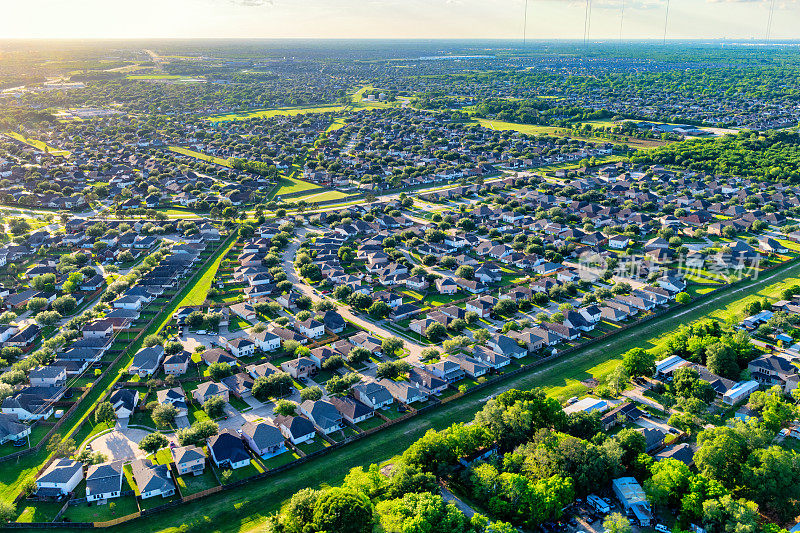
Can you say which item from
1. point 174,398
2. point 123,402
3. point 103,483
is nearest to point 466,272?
point 174,398

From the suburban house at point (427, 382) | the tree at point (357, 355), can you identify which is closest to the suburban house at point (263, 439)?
the tree at point (357, 355)

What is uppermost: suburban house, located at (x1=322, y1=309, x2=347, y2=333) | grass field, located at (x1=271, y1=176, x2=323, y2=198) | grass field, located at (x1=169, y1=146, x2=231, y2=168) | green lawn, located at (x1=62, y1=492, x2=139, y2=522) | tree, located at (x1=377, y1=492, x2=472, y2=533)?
grass field, located at (x1=169, y1=146, x2=231, y2=168)

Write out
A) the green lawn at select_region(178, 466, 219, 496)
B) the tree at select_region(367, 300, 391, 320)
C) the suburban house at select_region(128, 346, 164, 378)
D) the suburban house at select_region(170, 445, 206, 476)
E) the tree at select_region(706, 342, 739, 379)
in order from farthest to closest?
the tree at select_region(367, 300, 391, 320) < the suburban house at select_region(128, 346, 164, 378) < the tree at select_region(706, 342, 739, 379) < the suburban house at select_region(170, 445, 206, 476) < the green lawn at select_region(178, 466, 219, 496)

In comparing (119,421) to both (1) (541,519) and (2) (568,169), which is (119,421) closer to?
(1) (541,519)

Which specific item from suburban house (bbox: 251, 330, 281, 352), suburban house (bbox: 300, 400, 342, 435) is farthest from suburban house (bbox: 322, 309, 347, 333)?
suburban house (bbox: 300, 400, 342, 435)

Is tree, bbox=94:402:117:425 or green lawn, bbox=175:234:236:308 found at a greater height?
green lawn, bbox=175:234:236:308

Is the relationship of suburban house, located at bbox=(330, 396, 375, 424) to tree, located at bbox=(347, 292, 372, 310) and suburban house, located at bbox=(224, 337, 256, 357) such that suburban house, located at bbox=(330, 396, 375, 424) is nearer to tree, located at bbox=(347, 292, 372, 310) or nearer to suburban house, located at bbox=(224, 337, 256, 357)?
suburban house, located at bbox=(224, 337, 256, 357)

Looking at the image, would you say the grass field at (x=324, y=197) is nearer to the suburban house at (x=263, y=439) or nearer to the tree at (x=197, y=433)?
the suburban house at (x=263, y=439)

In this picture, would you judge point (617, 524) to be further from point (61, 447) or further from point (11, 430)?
point (11, 430)
